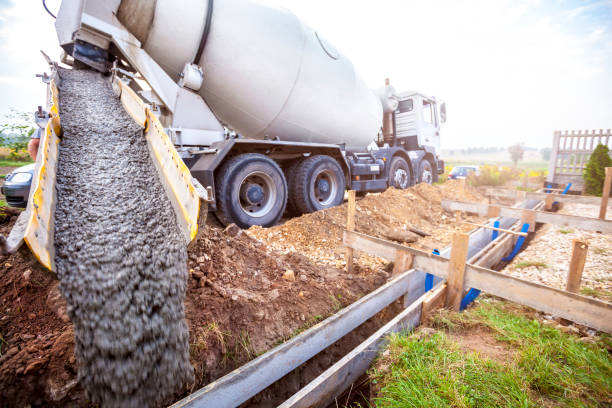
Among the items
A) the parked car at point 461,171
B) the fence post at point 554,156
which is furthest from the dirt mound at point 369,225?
the parked car at point 461,171

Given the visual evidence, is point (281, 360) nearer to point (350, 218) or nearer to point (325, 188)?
point (350, 218)

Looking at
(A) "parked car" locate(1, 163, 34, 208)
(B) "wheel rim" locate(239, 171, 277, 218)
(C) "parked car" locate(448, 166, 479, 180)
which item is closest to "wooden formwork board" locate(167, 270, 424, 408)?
(B) "wheel rim" locate(239, 171, 277, 218)

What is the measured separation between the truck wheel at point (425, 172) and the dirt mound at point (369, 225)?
115 centimetres

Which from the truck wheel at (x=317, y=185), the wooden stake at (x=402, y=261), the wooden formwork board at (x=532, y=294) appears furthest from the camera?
the truck wheel at (x=317, y=185)

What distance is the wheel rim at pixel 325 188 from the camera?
5.48m

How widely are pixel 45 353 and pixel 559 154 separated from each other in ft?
45.2

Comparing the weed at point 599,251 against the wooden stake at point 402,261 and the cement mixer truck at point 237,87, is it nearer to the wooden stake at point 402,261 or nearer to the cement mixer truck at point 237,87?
the wooden stake at point 402,261

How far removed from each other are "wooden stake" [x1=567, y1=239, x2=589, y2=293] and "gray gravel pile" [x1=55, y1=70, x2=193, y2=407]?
9.84 feet

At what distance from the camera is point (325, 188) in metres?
5.49

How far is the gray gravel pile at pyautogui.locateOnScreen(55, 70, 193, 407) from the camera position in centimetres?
151

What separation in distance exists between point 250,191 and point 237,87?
5.82 ft

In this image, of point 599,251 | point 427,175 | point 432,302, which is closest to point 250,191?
point 432,302

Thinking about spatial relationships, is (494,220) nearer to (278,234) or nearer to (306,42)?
(278,234)

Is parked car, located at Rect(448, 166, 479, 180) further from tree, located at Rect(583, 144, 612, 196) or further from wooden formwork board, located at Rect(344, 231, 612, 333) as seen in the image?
wooden formwork board, located at Rect(344, 231, 612, 333)
